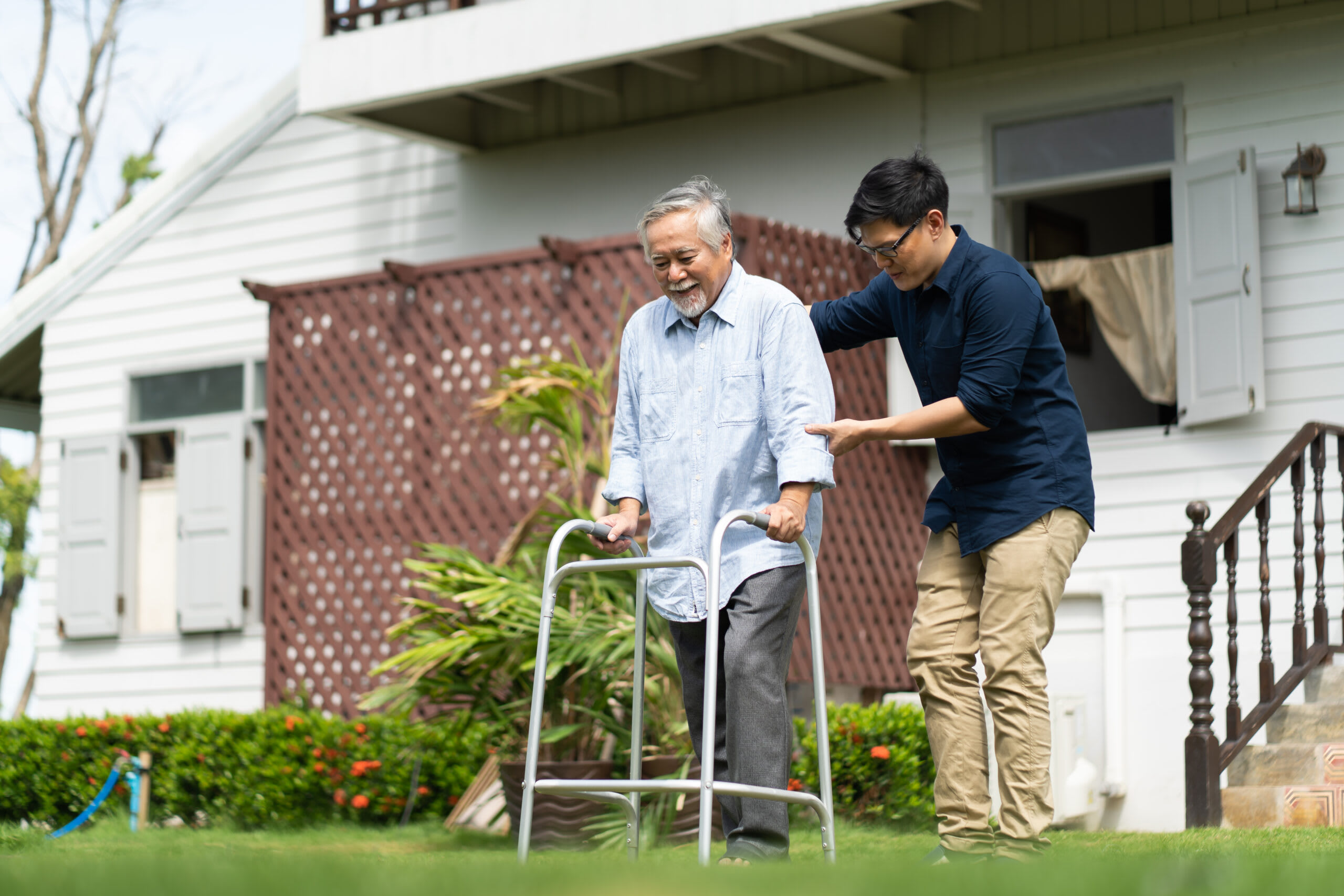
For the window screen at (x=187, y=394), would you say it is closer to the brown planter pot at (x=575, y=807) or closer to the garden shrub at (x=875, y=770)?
the brown planter pot at (x=575, y=807)

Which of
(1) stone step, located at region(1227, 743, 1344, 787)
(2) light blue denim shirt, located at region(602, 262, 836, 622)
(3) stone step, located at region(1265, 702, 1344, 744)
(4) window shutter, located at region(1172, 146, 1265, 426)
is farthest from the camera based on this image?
(4) window shutter, located at region(1172, 146, 1265, 426)

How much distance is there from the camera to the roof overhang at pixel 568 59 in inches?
326

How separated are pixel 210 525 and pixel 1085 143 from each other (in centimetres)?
592

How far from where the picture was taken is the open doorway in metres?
9.74

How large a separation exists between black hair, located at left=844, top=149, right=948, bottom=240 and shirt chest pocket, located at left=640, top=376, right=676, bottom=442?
581mm

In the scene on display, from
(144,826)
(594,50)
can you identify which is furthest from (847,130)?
(144,826)

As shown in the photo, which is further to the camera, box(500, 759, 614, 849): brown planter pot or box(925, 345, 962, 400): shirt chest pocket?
box(500, 759, 614, 849): brown planter pot

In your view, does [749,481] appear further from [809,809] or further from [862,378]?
[862,378]

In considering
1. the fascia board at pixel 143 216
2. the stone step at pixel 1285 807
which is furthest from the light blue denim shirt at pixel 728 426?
the fascia board at pixel 143 216

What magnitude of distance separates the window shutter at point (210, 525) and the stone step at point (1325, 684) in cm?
659

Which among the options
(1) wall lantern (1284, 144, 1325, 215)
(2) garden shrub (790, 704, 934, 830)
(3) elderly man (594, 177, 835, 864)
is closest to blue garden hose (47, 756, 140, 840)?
(2) garden shrub (790, 704, 934, 830)

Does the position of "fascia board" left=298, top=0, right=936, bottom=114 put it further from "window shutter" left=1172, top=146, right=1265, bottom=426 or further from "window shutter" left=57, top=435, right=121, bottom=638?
"window shutter" left=57, top=435, right=121, bottom=638

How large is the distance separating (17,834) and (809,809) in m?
2.88

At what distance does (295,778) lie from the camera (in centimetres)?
748
